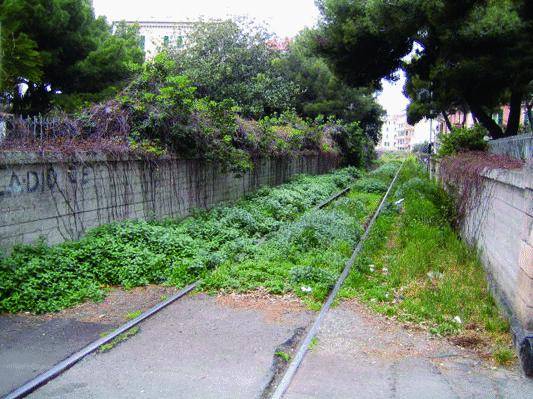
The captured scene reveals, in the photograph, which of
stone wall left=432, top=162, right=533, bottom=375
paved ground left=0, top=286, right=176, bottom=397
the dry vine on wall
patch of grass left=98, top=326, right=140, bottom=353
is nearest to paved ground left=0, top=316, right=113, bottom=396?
paved ground left=0, top=286, right=176, bottom=397

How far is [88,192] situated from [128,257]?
1.72 m

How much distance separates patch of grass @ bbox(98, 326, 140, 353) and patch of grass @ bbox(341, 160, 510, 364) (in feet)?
9.67

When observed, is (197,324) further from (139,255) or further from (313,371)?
(139,255)

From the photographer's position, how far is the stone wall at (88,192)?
7145 mm

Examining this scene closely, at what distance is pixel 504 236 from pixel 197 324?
4.21 m

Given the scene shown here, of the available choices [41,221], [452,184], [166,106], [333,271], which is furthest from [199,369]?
[452,184]

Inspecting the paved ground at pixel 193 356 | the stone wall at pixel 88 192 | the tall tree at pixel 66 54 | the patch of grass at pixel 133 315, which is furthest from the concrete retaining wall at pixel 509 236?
the tall tree at pixel 66 54

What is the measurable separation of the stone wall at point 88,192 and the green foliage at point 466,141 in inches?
324

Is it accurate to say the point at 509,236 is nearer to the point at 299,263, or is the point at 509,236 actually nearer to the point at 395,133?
the point at 299,263

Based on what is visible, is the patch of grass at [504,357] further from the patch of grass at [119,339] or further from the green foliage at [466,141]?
the green foliage at [466,141]

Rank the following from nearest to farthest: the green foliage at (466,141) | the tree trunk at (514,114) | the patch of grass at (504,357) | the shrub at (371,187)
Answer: the patch of grass at (504,357)
the green foliage at (466,141)
the tree trunk at (514,114)
the shrub at (371,187)

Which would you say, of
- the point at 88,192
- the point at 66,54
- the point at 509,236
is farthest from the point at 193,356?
the point at 66,54

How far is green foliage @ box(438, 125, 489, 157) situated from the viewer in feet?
51.5

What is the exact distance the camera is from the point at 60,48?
16078 mm
